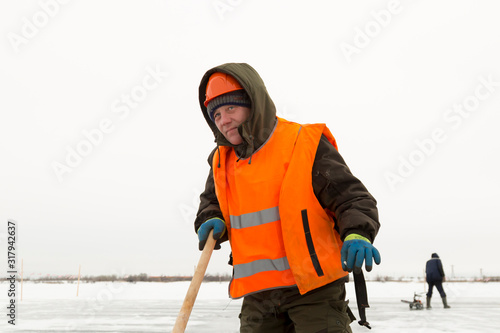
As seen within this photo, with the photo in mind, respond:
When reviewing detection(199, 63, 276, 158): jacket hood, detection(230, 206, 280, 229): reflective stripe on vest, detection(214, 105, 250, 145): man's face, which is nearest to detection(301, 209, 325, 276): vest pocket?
detection(230, 206, 280, 229): reflective stripe on vest

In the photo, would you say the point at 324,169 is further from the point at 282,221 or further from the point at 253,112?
the point at 253,112

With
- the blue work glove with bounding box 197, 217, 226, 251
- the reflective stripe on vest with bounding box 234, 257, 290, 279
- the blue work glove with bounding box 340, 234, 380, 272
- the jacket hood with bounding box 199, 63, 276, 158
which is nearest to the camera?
the blue work glove with bounding box 340, 234, 380, 272

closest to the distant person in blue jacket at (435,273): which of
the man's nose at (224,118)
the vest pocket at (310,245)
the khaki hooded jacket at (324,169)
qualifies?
the khaki hooded jacket at (324,169)

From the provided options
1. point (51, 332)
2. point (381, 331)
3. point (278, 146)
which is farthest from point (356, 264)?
point (51, 332)

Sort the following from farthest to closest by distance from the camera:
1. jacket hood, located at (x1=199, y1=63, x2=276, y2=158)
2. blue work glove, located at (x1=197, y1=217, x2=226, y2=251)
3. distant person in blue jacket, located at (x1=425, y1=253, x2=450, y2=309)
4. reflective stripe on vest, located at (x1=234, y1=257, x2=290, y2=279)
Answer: distant person in blue jacket, located at (x1=425, y1=253, x2=450, y2=309) → blue work glove, located at (x1=197, y1=217, x2=226, y2=251) → jacket hood, located at (x1=199, y1=63, x2=276, y2=158) → reflective stripe on vest, located at (x1=234, y1=257, x2=290, y2=279)

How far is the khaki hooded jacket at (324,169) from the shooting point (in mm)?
1604

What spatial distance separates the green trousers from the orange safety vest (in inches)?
2.1

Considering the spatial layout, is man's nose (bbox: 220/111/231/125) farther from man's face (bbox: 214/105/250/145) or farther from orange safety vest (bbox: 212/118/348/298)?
orange safety vest (bbox: 212/118/348/298)

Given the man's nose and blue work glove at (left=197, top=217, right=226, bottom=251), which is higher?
the man's nose

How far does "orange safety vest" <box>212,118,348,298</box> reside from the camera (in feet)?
5.42

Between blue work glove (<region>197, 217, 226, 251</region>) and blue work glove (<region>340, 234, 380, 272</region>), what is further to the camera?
blue work glove (<region>197, 217, 226, 251</region>)

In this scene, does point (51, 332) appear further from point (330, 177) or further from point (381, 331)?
point (330, 177)

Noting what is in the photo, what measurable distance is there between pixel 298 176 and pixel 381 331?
155 inches

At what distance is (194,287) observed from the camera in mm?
1717
